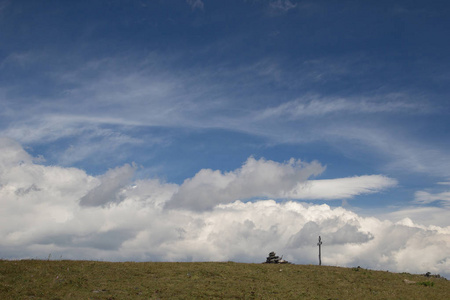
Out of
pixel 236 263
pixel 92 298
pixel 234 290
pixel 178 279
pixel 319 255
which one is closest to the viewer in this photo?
pixel 92 298

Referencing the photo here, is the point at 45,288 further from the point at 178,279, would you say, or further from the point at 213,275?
the point at 213,275

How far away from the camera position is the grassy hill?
29.0 meters

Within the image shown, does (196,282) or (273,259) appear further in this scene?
(273,259)

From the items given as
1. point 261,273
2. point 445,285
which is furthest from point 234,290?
point 445,285

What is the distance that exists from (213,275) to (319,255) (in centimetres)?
2625

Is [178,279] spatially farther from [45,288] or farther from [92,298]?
[45,288]

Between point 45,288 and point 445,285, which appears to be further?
point 445,285

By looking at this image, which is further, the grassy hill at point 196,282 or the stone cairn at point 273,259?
the stone cairn at point 273,259

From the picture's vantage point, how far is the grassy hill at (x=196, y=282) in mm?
28969

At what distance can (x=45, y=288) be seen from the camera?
93.0 ft

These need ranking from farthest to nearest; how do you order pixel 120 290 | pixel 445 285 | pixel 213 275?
pixel 445 285
pixel 213 275
pixel 120 290

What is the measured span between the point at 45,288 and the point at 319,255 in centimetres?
4121

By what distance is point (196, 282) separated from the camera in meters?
33.6

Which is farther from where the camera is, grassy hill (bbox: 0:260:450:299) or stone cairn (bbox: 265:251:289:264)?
stone cairn (bbox: 265:251:289:264)
